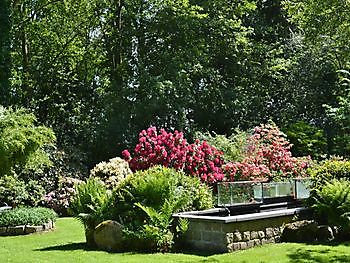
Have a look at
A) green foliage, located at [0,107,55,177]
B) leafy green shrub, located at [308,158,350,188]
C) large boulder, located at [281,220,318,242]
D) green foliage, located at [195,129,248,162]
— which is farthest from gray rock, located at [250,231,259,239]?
green foliage, located at [195,129,248,162]

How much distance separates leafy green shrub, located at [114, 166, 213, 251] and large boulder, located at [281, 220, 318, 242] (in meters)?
1.98

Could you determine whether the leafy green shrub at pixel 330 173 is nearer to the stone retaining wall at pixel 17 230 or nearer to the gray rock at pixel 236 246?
the gray rock at pixel 236 246

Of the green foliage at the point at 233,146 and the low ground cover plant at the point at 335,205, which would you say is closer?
the low ground cover plant at the point at 335,205

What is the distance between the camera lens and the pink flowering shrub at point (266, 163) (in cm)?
1519

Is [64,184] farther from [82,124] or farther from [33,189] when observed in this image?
[82,124]

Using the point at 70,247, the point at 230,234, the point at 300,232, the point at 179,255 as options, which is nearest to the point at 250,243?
the point at 230,234

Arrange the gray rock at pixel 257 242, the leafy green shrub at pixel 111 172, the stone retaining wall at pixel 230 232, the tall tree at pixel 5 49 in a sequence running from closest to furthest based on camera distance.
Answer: the stone retaining wall at pixel 230 232, the gray rock at pixel 257 242, the leafy green shrub at pixel 111 172, the tall tree at pixel 5 49

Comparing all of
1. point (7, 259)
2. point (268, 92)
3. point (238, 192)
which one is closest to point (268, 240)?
point (238, 192)

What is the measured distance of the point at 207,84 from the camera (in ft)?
69.8

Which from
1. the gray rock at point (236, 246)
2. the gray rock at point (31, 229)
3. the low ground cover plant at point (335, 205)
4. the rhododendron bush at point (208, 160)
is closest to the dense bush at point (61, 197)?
the rhododendron bush at point (208, 160)

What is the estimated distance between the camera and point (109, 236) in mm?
9266

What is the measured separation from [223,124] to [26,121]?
10.1m

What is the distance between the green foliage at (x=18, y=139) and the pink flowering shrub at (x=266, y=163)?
5698 millimetres

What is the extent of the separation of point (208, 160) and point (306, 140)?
5206 mm
